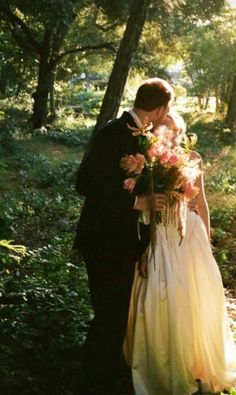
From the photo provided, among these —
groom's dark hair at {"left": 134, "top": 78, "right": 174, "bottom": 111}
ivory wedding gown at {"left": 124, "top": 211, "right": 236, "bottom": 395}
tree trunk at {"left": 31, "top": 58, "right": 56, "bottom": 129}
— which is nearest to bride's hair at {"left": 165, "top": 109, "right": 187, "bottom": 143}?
groom's dark hair at {"left": 134, "top": 78, "right": 174, "bottom": 111}

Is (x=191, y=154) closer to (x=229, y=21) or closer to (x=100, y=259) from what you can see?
(x=100, y=259)

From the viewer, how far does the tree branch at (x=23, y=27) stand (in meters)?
21.3

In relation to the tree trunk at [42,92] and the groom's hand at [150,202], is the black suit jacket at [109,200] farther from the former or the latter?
the tree trunk at [42,92]

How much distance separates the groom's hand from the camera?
3.93m

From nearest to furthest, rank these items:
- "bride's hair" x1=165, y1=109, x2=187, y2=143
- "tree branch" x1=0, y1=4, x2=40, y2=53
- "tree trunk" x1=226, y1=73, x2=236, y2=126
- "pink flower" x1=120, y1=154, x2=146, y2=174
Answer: "pink flower" x1=120, y1=154, x2=146, y2=174 < "bride's hair" x1=165, y1=109, x2=187, y2=143 < "tree branch" x1=0, y1=4, x2=40, y2=53 < "tree trunk" x1=226, y1=73, x2=236, y2=126

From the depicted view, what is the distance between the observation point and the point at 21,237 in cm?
870

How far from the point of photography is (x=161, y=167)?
3893mm

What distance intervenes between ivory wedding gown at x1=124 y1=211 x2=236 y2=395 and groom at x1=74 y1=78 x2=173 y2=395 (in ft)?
0.57

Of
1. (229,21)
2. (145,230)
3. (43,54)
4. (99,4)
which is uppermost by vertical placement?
(229,21)

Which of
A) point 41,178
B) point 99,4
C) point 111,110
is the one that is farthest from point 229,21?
point 111,110

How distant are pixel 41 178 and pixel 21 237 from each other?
5.28 metres

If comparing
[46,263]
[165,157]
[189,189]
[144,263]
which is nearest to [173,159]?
[165,157]

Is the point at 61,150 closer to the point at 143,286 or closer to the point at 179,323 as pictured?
the point at 143,286

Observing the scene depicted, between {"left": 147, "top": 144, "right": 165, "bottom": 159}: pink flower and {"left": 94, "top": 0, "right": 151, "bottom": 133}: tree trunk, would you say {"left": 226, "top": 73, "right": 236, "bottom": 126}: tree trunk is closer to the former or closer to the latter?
{"left": 94, "top": 0, "right": 151, "bottom": 133}: tree trunk
